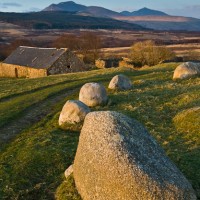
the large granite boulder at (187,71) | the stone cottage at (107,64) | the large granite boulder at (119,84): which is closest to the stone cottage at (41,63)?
the stone cottage at (107,64)

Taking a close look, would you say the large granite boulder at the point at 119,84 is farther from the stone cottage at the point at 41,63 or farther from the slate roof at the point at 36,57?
the slate roof at the point at 36,57

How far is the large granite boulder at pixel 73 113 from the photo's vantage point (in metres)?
25.7

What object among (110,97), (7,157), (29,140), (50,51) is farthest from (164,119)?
(50,51)

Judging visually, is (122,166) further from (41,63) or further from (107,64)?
(107,64)

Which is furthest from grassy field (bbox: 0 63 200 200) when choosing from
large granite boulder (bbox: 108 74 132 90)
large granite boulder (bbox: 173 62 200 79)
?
large granite boulder (bbox: 173 62 200 79)

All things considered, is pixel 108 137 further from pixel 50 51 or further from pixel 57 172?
pixel 50 51

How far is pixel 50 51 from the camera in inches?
2783

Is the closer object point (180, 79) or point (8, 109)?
point (8, 109)

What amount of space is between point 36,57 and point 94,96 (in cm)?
4315

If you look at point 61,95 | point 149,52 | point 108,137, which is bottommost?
point 149,52

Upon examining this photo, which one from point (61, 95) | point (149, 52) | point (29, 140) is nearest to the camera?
point (29, 140)

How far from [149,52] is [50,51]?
21.0 meters

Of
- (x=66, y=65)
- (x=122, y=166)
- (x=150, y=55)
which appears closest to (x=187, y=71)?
(x=122, y=166)

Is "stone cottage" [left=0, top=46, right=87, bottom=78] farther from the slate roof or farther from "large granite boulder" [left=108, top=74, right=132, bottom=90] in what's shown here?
"large granite boulder" [left=108, top=74, right=132, bottom=90]
